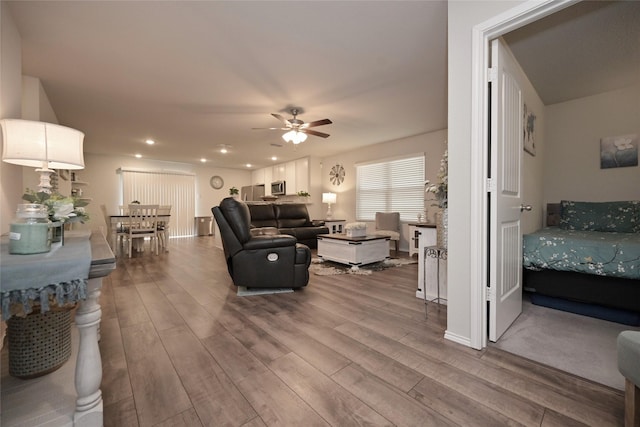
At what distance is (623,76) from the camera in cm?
282

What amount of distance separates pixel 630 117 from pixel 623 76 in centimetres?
55

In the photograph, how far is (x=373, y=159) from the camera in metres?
6.14

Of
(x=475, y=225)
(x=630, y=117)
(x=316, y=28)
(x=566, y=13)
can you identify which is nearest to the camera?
(x=475, y=225)

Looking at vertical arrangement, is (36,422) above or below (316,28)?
below

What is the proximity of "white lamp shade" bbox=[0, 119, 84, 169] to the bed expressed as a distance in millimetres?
3666

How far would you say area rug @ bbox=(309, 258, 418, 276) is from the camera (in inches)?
141

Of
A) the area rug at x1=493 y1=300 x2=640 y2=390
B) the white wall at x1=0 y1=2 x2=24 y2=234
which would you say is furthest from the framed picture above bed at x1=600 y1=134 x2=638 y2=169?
the white wall at x1=0 y1=2 x2=24 y2=234

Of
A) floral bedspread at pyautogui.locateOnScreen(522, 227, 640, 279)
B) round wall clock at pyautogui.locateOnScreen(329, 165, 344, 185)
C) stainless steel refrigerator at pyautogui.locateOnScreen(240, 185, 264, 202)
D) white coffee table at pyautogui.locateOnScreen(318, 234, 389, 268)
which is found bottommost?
white coffee table at pyautogui.locateOnScreen(318, 234, 389, 268)

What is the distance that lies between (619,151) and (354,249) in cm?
345

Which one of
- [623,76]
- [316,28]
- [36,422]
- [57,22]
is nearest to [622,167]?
[623,76]

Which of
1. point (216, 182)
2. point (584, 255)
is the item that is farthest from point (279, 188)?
point (584, 255)

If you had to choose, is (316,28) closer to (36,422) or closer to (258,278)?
(258,278)

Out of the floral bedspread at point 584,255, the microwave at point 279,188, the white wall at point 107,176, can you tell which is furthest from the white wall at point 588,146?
the white wall at point 107,176

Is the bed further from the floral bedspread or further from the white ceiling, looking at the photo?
the white ceiling
